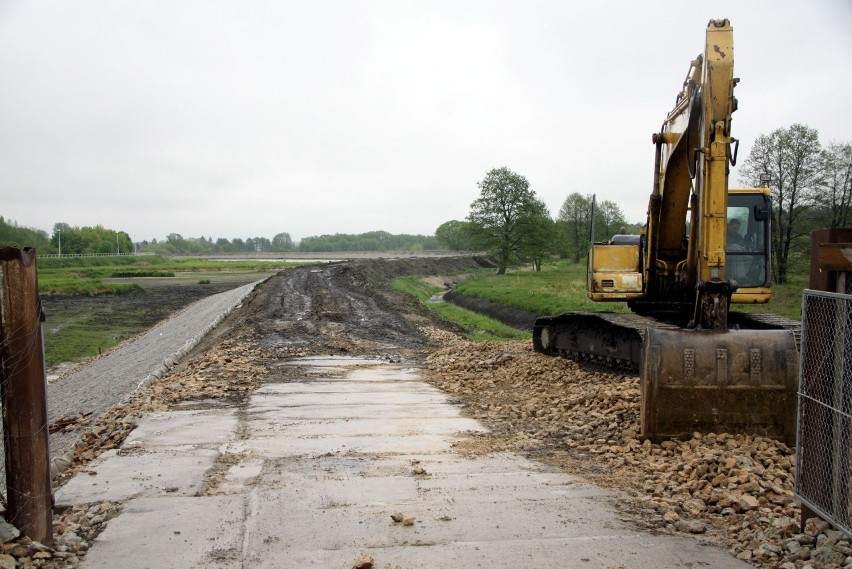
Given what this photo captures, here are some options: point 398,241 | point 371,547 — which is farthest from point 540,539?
point 398,241

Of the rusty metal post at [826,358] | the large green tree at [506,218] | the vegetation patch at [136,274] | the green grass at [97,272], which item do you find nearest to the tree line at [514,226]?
the large green tree at [506,218]

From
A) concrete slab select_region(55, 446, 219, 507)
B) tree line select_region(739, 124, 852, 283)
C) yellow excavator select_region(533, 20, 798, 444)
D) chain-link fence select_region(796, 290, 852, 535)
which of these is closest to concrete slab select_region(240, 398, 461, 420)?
concrete slab select_region(55, 446, 219, 507)

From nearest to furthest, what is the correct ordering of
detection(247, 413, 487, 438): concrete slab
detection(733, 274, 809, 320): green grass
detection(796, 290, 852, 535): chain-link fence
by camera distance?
detection(796, 290, 852, 535): chain-link fence → detection(247, 413, 487, 438): concrete slab → detection(733, 274, 809, 320): green grass

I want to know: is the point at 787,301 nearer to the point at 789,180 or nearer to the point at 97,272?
the point at 789,180

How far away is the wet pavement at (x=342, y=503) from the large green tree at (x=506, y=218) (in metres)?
47.3

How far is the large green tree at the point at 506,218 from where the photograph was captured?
180ft

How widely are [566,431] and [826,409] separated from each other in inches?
139

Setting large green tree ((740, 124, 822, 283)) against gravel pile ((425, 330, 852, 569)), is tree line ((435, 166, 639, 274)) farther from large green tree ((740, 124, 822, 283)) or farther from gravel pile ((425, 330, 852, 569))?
gravel pile ((425, 330, 852, 569))

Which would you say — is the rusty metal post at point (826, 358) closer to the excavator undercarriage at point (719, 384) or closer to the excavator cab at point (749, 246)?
the excavator undercarriage at point (719, 384)

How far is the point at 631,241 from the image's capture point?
11.5 meters

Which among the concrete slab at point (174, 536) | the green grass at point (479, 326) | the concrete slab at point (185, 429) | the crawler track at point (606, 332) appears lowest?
the green grass at point (479, 326)

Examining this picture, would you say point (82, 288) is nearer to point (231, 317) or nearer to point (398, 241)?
point (231, 317)

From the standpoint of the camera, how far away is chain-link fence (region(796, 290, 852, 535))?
163 inches

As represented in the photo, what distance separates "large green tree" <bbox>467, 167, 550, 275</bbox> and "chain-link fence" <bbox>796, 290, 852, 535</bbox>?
50.0 metres
